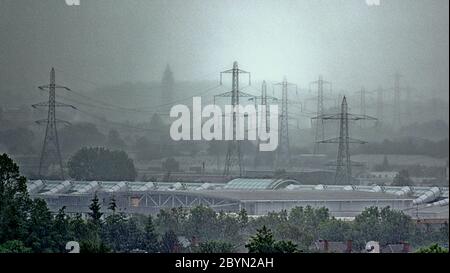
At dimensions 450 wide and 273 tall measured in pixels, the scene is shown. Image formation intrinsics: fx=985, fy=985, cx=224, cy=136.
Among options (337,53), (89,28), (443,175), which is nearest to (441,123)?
(443,175)

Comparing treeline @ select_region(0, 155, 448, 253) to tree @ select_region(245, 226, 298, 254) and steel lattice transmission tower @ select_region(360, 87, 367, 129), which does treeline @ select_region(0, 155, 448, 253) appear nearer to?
tree @ select_region(245, 226, 298, 254)

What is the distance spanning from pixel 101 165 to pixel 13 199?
68 cm

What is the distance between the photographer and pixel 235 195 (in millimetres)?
7422

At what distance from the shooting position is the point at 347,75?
745 cm

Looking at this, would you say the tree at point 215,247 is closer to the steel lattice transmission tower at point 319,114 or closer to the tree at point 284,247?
the tree at point 284,247

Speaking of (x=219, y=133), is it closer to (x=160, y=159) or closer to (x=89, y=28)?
(x=160, y=159)

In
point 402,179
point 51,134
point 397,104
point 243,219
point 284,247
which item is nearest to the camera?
point 284,247

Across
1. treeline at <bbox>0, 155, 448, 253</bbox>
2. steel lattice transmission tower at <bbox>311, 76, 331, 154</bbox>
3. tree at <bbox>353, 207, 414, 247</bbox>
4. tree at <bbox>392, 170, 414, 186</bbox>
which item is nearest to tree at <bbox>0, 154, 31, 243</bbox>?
treeline at <bbox>0, 155, 448, 253</bbox>

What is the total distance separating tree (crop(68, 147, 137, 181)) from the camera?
Answer: 7.23 m

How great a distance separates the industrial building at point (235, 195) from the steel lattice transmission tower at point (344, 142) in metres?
0.09

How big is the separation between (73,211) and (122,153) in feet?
1.88

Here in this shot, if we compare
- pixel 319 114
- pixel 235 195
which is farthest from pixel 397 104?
pixel 235 195

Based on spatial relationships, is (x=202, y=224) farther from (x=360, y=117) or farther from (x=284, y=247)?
(x=360, y=117)

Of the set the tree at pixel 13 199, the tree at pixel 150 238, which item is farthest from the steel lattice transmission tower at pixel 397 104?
the tree at pixel 13 199
